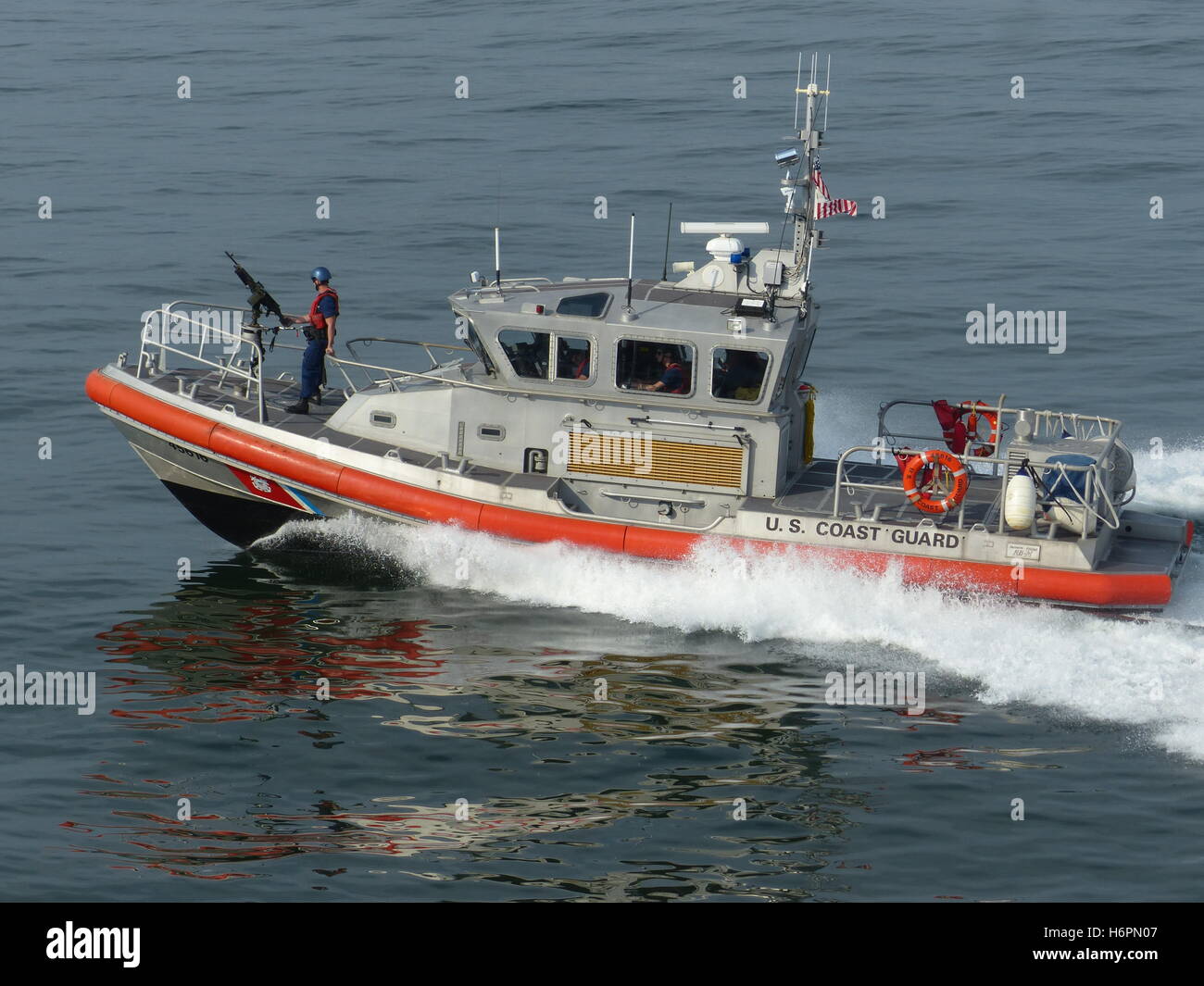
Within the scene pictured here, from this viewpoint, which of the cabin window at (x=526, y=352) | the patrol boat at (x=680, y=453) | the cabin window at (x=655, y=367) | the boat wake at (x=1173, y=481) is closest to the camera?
the patrol boat at (x=680, y=453)

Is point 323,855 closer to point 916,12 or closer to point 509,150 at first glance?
point 509,150

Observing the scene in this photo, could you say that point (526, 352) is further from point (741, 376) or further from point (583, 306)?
point (741, 376)

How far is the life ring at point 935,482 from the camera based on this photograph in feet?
48.7

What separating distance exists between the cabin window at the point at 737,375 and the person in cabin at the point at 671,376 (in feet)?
0.91

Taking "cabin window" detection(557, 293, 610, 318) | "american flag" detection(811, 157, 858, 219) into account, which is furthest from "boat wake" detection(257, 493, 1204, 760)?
"american flag" detection(811, 157, 858, 219)

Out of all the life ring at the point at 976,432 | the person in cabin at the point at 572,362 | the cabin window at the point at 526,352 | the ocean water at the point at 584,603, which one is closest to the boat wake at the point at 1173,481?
the ocean water at the point at 584,603

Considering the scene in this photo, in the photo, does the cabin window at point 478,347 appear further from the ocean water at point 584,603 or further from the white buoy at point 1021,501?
the white buoy at point 1021,501

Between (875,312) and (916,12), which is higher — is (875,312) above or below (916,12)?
below

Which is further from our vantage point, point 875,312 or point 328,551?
point 875,312

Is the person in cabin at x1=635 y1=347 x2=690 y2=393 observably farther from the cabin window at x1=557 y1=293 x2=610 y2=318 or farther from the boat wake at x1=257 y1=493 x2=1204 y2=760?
the boat wake at x1=257 y1=493 x2=1204 y2=760

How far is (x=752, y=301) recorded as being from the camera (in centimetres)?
1492
